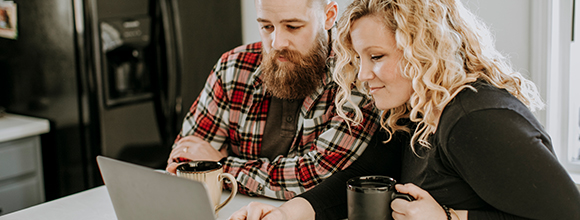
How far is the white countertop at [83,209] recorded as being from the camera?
3.31ft

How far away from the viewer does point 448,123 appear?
2.76 feet

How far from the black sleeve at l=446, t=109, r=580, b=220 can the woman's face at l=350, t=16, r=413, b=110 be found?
6.3 inches

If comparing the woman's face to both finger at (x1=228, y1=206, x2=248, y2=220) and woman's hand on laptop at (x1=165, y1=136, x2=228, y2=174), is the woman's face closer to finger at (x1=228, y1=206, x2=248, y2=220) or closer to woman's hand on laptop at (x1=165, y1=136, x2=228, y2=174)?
finger at (x1=228, y1=206, x2=248, y2=220)

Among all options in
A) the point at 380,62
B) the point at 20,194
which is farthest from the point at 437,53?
the point at 20,194

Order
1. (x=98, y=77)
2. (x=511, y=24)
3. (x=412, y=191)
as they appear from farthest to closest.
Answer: (x=98, y=77) < (x=511, y=24) < (x=412, y=191)

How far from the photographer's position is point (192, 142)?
53.0 inches

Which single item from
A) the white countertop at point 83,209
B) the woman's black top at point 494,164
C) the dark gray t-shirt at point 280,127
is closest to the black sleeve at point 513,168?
the woman's black top at point 494,164

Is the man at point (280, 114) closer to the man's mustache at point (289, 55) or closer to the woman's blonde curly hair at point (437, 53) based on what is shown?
the man's mustache at point (289, 55)

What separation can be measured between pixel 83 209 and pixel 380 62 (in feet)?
2.40

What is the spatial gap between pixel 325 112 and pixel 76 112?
1165mm

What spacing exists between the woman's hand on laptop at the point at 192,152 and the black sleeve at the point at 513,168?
28.2 inches

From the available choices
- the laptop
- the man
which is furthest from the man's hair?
the laptop

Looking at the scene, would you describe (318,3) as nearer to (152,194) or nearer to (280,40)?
(280,40)

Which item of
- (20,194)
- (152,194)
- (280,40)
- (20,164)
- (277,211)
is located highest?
(280,40)
